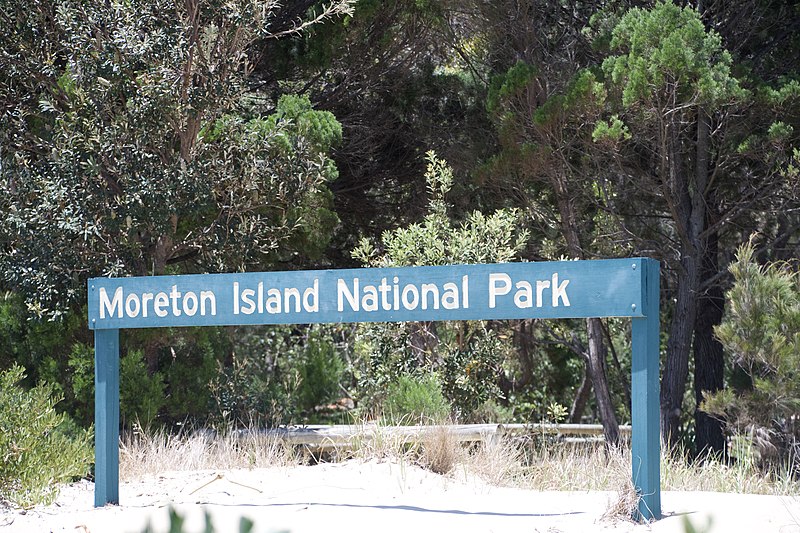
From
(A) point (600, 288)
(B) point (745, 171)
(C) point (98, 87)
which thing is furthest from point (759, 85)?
(C) point (98, 87)

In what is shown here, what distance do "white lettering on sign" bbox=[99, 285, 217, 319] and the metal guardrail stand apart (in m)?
2.20

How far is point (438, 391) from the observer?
30.2 ft

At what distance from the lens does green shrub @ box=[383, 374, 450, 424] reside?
8.87 meters

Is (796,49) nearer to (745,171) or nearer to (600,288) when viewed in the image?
(745,171)

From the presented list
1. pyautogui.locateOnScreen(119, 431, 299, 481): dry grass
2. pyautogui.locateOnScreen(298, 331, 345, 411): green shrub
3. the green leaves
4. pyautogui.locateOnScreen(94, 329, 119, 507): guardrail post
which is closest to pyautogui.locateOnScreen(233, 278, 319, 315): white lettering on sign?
pyautogui.locateOnScreen(94, 329, 119, 507): guardrail post

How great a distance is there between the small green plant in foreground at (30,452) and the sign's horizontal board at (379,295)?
41.0 inches

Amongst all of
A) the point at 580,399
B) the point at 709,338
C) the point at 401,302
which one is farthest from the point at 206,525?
the point at 580,399

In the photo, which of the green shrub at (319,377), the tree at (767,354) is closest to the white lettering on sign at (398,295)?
the tree at (767,354)

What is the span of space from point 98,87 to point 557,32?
5.93m

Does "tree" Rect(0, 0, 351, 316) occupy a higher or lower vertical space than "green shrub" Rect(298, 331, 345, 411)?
higher

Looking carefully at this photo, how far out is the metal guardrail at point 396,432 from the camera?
7781mm

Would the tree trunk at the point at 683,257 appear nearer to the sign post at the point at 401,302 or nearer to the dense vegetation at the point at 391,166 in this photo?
the dense vegetation at the point at 391,166

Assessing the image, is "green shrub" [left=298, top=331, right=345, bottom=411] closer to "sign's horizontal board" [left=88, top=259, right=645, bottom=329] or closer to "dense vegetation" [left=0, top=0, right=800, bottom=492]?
"dense vegetation" [left=0, top=0, right=800, bottom=492]

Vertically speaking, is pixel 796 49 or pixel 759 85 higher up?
pixel 796 49
